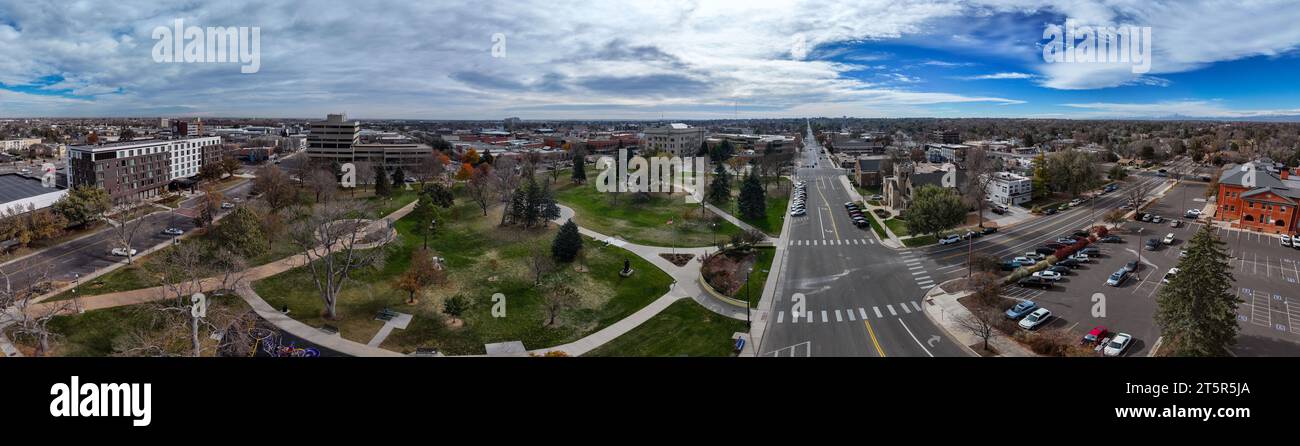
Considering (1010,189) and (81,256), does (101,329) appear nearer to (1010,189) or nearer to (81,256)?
(81,256)

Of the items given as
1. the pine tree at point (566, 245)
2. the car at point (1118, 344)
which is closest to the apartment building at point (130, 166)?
the pine tree at point (566, 245)

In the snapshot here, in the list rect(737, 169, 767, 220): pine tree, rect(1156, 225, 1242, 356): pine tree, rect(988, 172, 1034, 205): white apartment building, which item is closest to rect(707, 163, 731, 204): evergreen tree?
rect(737, 169, 767, 220): pine tree

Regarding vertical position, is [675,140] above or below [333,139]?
above

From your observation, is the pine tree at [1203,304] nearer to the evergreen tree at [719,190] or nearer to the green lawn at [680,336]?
the green lawn at [680,336]

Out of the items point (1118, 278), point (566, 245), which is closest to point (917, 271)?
point (1118, 278)
